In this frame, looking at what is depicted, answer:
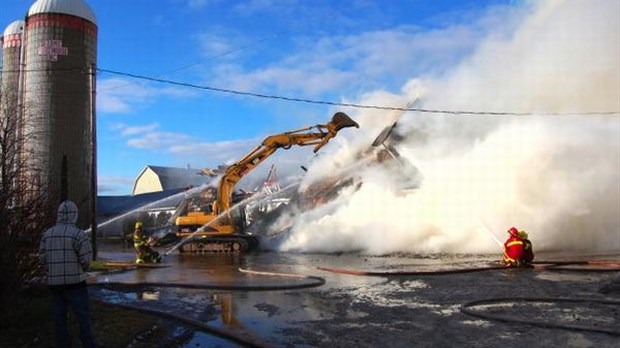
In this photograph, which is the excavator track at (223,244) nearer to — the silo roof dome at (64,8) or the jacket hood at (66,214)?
the silo roof dome at (64,8)

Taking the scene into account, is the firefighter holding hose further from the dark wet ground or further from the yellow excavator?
the yellow excavator

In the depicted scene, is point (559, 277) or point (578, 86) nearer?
point (559, 277)

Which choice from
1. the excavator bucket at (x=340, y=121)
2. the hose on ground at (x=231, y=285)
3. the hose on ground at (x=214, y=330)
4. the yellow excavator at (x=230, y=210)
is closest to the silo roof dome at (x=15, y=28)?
the yellow excavator at (x=230, y=210)

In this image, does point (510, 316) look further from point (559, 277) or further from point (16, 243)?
point (16, 243)

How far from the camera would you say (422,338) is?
6.46m

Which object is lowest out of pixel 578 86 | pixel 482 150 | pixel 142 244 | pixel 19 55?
pixel 142 244

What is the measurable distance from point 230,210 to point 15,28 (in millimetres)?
16617

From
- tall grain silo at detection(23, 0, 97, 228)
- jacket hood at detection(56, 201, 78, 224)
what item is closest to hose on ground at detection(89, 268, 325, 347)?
jacket hood at detection(56, 201, 78, 224)

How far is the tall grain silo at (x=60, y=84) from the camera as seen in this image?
25797 millimetres

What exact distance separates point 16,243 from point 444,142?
16376 millimetres

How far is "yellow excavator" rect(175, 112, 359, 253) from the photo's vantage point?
68.7 feet

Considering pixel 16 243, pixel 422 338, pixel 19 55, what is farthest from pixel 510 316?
pixel 19 55

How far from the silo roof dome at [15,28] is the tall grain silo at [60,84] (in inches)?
62.2

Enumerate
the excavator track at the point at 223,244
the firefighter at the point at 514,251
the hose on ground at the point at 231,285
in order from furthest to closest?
the excavator track at the point at 223,244 < the firefighter at the point at 514,251 < the hose on ground at the point at 231,285
